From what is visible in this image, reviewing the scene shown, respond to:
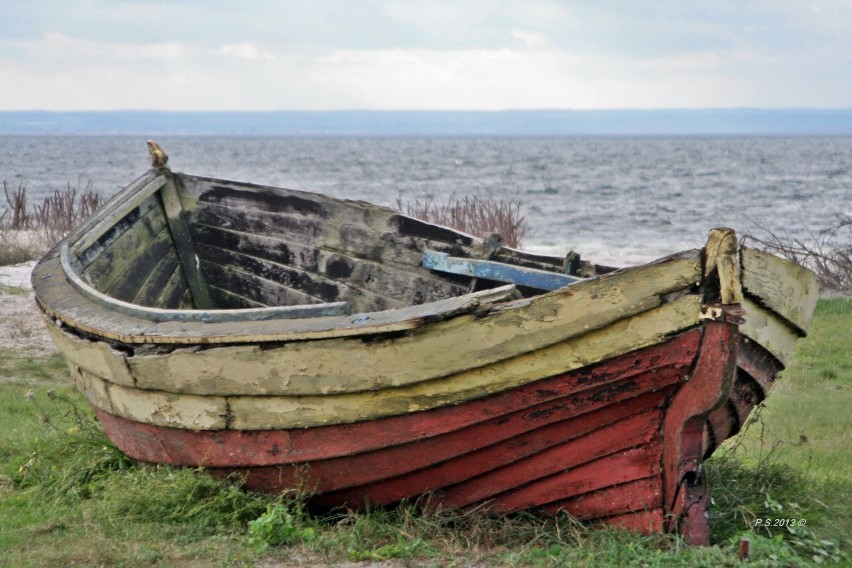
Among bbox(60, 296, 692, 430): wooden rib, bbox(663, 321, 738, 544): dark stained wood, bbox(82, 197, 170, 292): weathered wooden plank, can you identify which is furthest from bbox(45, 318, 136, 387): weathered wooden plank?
bbox(663, 321, 738, 544): dark stained wood

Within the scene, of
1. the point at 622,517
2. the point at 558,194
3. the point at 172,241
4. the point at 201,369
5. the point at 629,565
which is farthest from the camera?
the point at 558,194

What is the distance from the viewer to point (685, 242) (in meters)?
22.9

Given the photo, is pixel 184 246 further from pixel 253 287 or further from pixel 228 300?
pixel 253 287

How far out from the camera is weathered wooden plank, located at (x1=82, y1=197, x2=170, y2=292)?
622cm

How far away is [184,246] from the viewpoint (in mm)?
7031

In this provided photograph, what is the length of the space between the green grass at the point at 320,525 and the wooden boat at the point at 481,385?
0.12 metres

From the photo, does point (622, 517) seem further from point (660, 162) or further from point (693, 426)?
point (660, 162)

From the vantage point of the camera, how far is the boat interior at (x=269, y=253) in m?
5.82

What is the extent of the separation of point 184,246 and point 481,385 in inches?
155

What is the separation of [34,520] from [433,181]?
45.9 m

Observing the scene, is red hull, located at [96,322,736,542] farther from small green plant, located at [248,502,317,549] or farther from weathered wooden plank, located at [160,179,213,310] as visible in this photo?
weathered wooden plank, located at [160,179,213,310]

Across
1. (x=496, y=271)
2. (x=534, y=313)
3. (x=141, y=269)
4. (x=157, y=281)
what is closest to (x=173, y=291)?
(x=157, y=281)

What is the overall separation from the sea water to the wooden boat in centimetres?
646

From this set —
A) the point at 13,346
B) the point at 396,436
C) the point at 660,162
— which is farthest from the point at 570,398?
the point at 660,162
